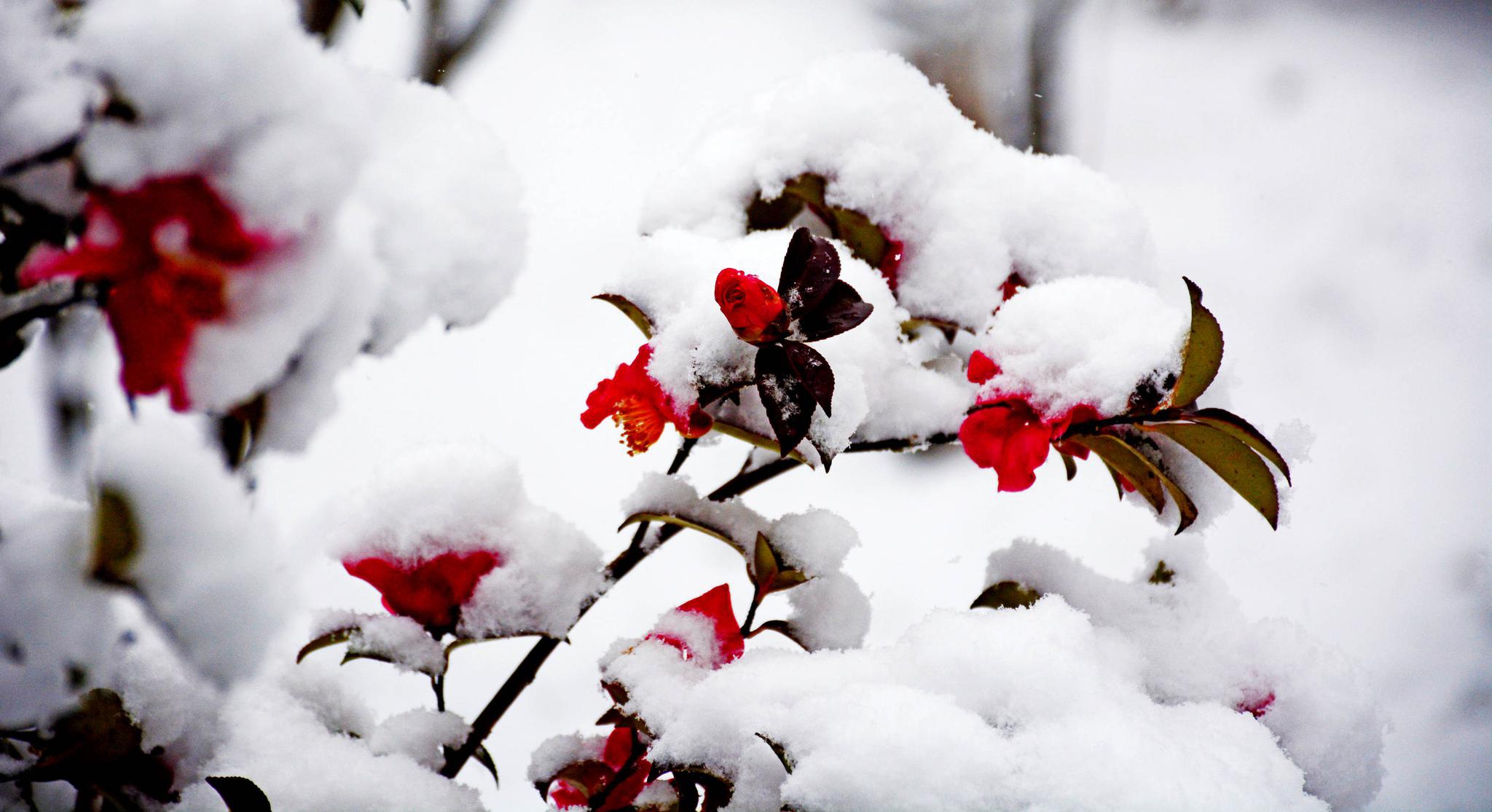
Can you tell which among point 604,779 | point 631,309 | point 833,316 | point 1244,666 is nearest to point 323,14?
point 631,309

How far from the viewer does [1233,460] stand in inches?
17.2

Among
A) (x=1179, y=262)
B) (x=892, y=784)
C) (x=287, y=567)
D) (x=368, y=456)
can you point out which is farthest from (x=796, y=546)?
(x=1179, y=262)

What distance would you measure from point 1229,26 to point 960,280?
2.35 ft

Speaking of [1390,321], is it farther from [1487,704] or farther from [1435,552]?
[1487,704]

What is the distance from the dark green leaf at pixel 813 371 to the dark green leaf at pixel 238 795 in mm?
289

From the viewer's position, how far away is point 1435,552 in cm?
93

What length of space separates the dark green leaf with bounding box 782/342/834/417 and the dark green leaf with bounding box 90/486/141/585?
9.8 inches

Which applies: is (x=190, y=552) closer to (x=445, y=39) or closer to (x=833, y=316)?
(x=833, y=316)

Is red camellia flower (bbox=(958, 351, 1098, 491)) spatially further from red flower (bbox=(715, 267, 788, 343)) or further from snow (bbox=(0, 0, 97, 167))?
snow (bbox=(0, 0, 97, 167))

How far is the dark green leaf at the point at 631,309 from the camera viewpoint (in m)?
0.46

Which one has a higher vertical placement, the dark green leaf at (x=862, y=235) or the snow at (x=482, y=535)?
the dark green leaf at (x=862, y=235)

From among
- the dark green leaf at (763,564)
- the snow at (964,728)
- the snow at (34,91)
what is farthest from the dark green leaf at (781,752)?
the snow at (34,91)

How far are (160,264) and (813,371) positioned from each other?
24 cm

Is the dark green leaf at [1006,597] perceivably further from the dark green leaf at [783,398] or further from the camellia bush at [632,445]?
the dark green leaf at [783,398]
